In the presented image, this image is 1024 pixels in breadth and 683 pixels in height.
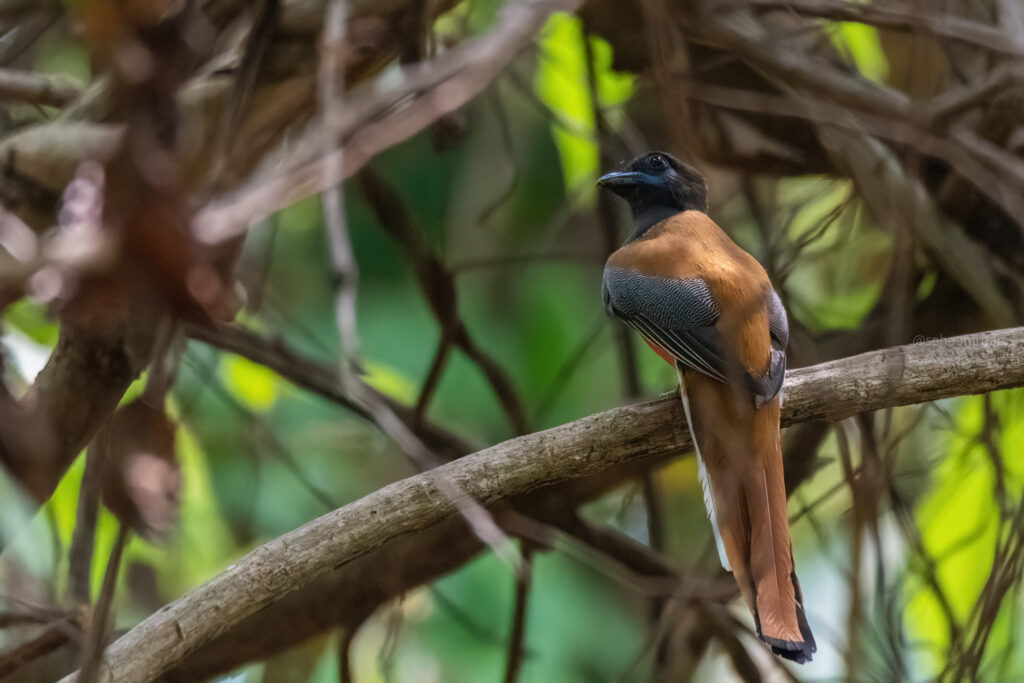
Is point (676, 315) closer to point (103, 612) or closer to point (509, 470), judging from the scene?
point (509, 470)

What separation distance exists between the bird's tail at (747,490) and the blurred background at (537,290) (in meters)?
0.18

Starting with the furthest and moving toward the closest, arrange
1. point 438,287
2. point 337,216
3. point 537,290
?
point 537,290
point 438,287
point 337,216

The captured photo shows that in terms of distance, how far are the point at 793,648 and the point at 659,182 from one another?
5.40 feet

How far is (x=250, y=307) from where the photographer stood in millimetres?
3145

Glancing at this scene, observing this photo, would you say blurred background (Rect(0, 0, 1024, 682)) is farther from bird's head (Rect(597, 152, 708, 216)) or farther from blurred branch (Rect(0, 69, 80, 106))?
bird's head (Rect(597, 152, 708, 216))

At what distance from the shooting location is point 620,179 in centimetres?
329

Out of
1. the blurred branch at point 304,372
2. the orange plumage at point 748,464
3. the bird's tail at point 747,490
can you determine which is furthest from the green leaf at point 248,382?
the bird's tail at point 747,490

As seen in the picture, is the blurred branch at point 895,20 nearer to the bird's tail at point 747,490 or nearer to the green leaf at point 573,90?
the green leaf at point 573,90

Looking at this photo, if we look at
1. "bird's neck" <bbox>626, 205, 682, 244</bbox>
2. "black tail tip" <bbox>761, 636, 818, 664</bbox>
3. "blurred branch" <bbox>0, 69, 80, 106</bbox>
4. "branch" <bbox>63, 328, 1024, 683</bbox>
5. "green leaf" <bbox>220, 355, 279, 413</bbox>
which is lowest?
"green leaf" <bbox>220, 355, 279, 413</bbox>

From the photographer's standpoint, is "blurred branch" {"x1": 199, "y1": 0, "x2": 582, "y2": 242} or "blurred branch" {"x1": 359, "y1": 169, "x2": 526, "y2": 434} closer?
"blurred branch" {"x1": 199, "y1": 0, "x2": 582, "y2": 242}

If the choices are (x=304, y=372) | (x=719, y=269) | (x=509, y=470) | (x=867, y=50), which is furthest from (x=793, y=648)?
(x=867, y=50)

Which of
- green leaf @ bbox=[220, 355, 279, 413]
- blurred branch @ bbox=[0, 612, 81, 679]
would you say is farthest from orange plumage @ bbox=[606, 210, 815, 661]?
green leaf @ bbox=[220, 355, 279, 413]

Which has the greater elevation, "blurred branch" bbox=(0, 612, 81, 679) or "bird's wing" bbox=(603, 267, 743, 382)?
"bird's wing" bbox=(603, 267, 743, 382)

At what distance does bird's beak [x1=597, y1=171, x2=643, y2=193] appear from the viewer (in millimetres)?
3270
